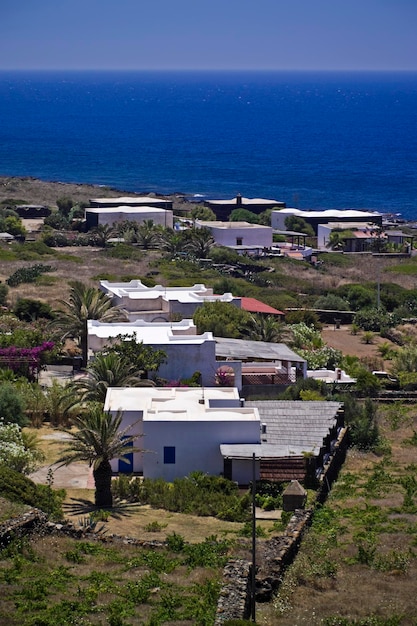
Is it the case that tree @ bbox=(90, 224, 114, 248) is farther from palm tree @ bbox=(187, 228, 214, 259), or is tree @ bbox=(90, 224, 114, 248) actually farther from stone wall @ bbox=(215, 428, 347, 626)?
stone wall @ bbox=(215, 428, 347, 626)

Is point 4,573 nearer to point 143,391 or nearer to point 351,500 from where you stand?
point 351,500

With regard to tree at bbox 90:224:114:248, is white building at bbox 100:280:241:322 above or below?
above

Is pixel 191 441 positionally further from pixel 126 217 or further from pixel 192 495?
pixel 126 217

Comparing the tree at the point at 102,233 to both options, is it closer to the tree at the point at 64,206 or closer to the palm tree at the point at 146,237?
the palm tree at the point at 146,237

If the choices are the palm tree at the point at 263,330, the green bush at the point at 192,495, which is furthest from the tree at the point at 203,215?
the green bush at the point at 192,495

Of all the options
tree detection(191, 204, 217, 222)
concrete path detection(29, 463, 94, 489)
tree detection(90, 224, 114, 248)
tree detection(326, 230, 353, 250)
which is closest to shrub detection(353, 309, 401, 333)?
concrete path detection(29, 463, 94, 489)

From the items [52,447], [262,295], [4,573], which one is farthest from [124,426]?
[262,295]

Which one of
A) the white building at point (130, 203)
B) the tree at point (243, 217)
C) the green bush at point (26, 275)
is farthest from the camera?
the tree at point (243, 217)

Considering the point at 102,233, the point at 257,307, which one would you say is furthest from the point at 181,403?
the point at 102,233
